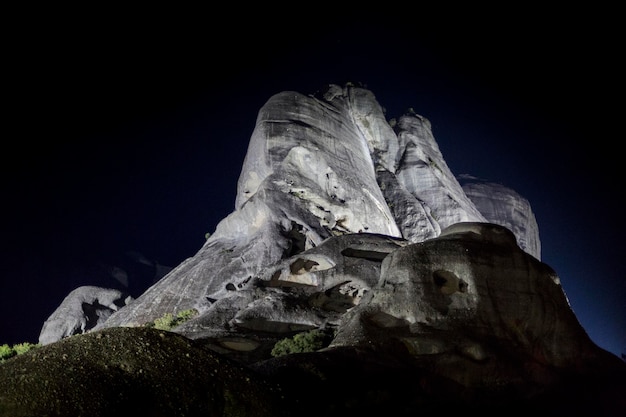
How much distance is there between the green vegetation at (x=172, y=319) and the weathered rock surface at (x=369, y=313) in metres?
1.28

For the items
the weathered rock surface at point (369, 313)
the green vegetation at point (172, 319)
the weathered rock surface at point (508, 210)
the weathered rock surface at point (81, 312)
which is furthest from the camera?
the weathered rock surface at point (508, 210)

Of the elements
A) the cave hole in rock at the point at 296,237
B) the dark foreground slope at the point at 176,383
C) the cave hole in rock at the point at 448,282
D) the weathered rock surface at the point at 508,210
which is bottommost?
the dark foreground slope at the point at 176,383

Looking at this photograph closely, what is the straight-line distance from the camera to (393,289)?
48.5 ft

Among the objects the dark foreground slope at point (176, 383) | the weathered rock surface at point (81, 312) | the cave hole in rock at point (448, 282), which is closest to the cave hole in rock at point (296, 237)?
the weathered rock surface at point (81, 312)

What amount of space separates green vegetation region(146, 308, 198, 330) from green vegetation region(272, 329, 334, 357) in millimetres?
8809

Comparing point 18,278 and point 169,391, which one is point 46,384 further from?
point 18,278

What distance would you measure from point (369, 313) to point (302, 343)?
2.66 m

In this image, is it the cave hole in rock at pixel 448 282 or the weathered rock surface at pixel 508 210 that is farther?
the weathered rock surface at pixel 508 210

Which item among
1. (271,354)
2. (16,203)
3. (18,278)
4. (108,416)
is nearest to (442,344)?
(271,354)

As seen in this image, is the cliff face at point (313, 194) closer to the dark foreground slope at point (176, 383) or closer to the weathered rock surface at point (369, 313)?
the weathered rock surface at point (369, 313)

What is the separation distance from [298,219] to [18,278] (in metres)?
48.1

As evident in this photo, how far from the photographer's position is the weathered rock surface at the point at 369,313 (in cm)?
948

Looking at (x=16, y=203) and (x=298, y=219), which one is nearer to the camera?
(x=298, y=219)

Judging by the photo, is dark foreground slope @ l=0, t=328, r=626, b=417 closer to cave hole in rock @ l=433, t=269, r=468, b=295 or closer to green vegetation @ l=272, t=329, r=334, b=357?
green vegetation @ l=272, t=329, r=334, b=357
